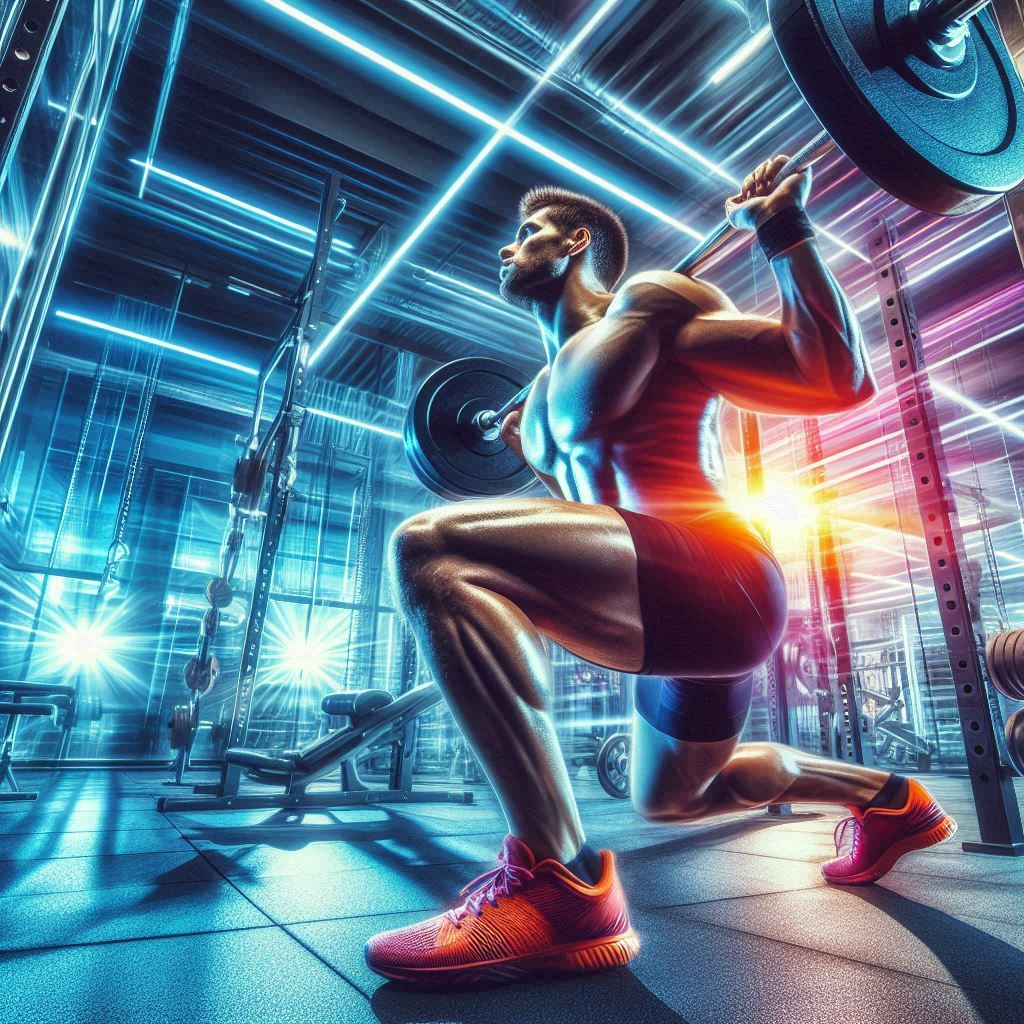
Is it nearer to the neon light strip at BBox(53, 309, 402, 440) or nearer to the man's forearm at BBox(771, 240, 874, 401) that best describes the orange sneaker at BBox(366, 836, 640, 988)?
the man's forearm at BBox(771, 240, 874, 401)

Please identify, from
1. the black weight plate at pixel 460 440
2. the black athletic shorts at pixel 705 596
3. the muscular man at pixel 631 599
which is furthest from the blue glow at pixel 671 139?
the black athletic shorts at pixel 705 596

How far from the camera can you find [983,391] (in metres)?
6.57

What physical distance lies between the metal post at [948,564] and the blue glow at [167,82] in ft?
11.6

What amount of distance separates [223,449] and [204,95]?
4376 mm

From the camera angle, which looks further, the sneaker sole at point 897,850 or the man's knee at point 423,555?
the sneaker sole at point 897,850

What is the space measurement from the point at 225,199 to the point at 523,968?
505 cm

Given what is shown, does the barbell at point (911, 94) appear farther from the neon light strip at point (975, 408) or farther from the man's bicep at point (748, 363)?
the neon light strip at point (975, 408)

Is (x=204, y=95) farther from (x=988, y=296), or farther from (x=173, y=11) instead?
(x=988, y=296)

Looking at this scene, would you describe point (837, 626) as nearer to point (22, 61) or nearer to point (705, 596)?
point (705, 596)

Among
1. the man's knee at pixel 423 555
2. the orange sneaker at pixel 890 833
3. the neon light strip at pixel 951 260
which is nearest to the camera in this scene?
the man's knee at pixel 423 555

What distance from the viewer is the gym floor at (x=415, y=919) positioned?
A: 79cm

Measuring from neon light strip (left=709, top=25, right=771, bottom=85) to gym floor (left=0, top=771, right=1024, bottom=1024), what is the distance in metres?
3.62

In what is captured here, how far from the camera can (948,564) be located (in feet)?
7.48

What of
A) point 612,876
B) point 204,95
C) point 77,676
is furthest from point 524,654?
point 77,676
